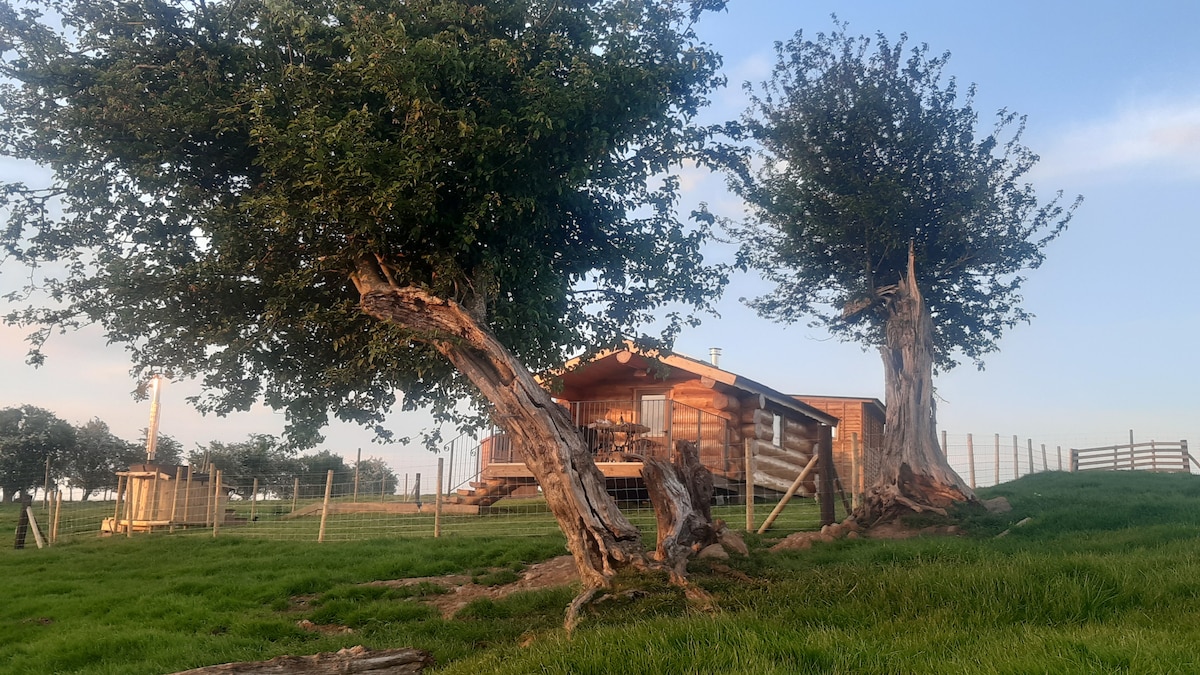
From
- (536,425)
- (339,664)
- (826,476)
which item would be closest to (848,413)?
(826,476)

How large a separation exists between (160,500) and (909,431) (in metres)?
19.6

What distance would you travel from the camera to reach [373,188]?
9.73 metres

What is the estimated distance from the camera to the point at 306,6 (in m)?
11.1

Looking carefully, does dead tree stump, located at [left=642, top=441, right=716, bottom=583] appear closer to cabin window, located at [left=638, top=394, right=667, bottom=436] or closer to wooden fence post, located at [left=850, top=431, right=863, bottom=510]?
wooden fence post, located at [left=850, top=431, right=863, bottom=510]

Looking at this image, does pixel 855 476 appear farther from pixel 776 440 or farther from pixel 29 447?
pixel 29 447

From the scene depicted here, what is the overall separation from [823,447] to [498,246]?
7205 millimetres

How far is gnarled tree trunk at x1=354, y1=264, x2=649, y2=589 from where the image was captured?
9.12 m

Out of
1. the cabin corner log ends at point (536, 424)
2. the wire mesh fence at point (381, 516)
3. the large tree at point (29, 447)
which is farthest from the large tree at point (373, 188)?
the large tree at point (29, 447)

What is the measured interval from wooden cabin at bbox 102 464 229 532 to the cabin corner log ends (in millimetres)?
14325

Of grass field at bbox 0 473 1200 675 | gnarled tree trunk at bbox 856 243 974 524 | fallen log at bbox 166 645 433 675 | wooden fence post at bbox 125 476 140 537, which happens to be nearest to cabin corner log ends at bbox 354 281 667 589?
grass field at bbox 0 473 1200 675

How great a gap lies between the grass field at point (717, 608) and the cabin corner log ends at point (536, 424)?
84cm

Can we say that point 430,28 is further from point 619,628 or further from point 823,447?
point 823,447

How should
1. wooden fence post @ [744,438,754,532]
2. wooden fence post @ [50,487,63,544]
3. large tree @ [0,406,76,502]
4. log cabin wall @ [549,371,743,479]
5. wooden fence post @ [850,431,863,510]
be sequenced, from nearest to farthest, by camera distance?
wooden fence post @ [744,438,754,532] → wooden fence post @ [850,431,863,510] → wooden fence post @ [50,487,63,544] → log cabin wall @ [549,371,743,479] → large tree @ [0,406,76,502]

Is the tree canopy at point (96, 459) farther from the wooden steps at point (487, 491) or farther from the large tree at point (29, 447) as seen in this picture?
the wooden steps at point (487, 491)
